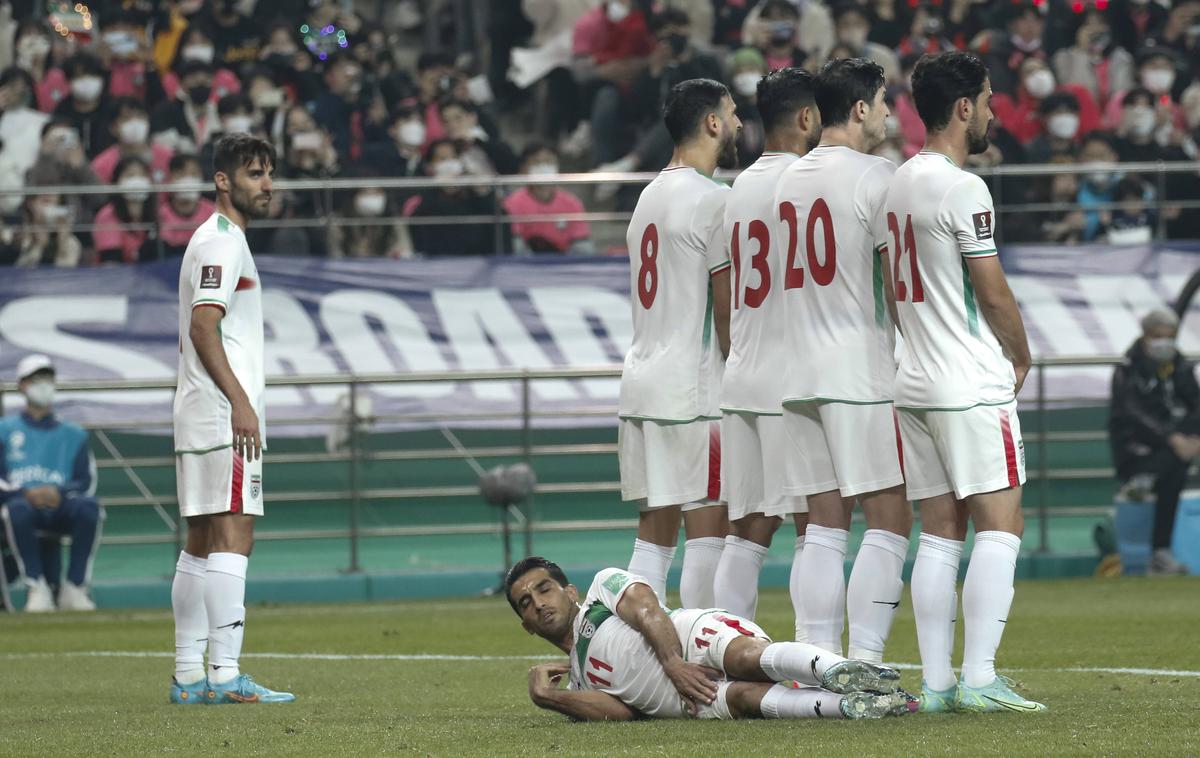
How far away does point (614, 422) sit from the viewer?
54.9ft

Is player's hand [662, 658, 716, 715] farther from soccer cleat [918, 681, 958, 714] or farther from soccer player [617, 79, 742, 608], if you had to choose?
soccer player [617, 79, 742, 608]

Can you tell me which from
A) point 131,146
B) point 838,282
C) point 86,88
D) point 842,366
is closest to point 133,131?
point 131,146

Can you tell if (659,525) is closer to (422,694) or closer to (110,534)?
(422,694)

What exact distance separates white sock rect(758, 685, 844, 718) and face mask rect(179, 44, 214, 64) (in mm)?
15309

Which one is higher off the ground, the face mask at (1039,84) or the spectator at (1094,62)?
the spectator at (1094,62)

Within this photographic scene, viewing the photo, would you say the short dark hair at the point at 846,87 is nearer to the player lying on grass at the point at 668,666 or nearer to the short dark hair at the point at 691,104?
the short dark hair at the point at 691,104

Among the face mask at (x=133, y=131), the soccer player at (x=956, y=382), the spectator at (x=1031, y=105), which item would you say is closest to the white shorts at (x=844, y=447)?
the soccer player at (x=956, y=382)

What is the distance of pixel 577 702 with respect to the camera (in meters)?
7.10

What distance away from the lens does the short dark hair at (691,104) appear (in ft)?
27.3

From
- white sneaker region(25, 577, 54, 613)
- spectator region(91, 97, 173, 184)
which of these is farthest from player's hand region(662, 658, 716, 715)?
spectator region(91, 97, 173, 184)

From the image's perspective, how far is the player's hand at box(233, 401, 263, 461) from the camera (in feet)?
27.5

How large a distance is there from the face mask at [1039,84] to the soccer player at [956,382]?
1367 centimetres

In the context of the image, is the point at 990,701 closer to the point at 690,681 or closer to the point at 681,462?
the point at 690,681

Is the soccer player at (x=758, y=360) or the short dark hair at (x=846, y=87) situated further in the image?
the soccer player at (x=758, y=360)
